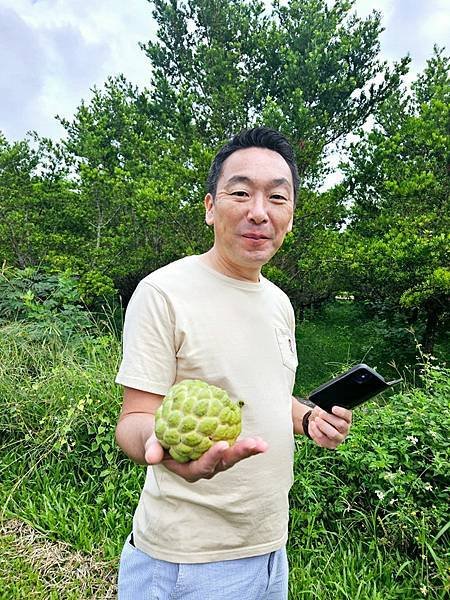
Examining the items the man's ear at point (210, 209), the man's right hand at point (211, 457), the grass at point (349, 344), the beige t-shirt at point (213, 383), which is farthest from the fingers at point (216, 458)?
the grass at point (349, 344)

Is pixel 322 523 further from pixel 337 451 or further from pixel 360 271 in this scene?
pixel 360 271

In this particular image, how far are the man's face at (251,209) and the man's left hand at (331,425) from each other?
56 centimetres

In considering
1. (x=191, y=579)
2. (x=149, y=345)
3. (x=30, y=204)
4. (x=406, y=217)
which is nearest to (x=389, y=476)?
(x=191, y=579)

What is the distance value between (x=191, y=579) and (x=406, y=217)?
28.7 ft

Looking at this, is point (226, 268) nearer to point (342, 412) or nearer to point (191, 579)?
point (342, 412)

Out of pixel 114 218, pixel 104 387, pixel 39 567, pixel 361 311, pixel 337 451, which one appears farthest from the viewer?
pixel 361 311

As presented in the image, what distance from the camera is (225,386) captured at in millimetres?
1454

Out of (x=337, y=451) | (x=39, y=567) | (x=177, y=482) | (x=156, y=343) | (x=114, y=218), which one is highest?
(x=114, y=218)

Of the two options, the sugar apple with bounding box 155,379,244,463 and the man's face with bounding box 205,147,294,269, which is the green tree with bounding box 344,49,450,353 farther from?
the sugar apple with bounding box 155,379,244,463

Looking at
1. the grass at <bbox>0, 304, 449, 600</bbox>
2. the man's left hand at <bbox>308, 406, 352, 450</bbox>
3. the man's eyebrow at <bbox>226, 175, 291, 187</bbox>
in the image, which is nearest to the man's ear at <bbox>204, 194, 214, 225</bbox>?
the man's eyebrow at <bbox>226, 175, 291, 187</bbox>

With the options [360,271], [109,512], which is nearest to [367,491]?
[109,512]

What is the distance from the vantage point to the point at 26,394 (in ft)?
14.1

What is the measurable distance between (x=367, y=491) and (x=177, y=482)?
2.17 metres

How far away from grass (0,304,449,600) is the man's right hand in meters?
1.92
